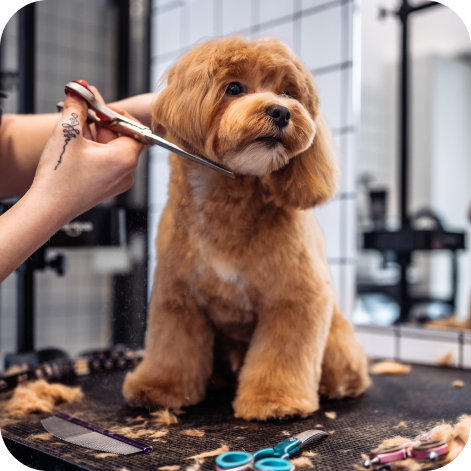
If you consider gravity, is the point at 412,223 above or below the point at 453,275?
above

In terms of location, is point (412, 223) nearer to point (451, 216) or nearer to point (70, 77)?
point (451, 216)

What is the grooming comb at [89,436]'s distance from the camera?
728mm

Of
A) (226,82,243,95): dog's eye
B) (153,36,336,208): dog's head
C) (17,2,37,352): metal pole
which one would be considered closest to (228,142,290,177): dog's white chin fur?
(153,36,336,208): dog's head

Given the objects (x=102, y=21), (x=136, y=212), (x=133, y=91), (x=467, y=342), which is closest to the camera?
(x=136, y=212)

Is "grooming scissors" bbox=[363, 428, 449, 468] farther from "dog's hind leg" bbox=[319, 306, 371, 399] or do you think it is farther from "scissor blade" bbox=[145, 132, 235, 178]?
"scissor blade" bbox=[145, 132, 235, 178]

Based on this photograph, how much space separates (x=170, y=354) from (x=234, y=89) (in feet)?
1.69

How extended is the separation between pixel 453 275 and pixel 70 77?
235cm

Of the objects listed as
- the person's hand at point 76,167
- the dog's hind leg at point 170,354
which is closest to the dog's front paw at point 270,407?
the dog's hind leg at point 170,354

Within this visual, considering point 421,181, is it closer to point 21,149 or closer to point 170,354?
point 170,354

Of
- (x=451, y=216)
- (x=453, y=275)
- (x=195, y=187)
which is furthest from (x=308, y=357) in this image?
(x=451, y=216)

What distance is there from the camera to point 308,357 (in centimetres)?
92

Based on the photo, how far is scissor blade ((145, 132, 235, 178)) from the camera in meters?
0.79

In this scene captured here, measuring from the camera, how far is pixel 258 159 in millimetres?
822

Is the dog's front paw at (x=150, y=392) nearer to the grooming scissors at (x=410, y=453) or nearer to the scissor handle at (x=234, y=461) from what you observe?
the scissor handle at (x=234, y=461)
